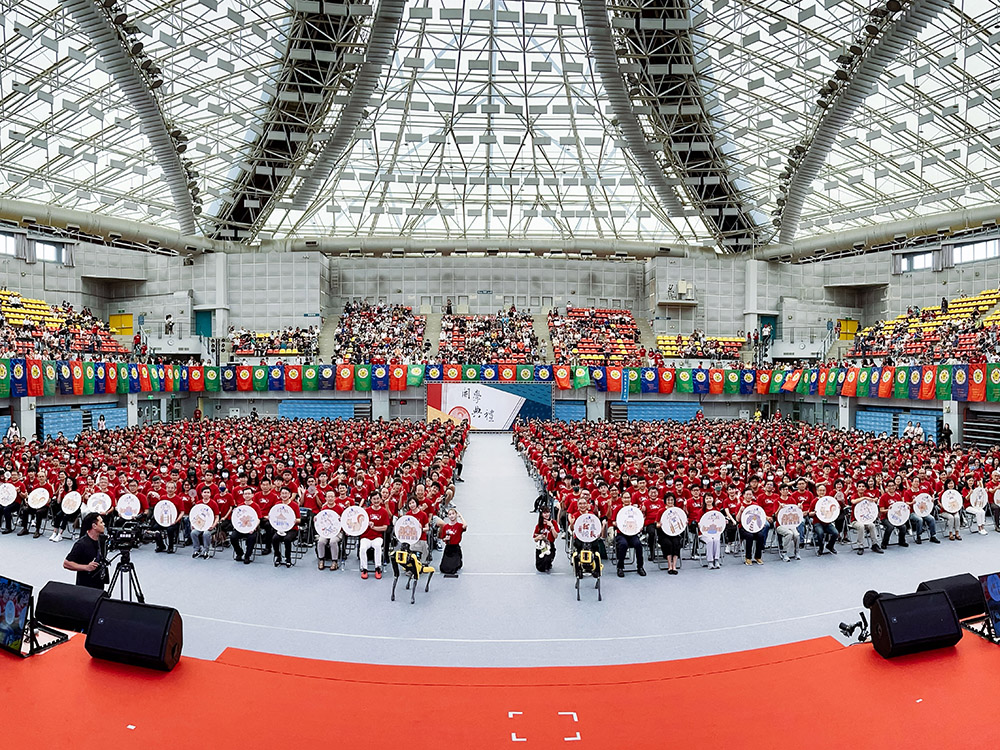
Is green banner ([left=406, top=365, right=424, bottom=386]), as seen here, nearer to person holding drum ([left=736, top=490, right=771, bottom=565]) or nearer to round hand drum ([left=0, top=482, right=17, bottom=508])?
round hand drum ([left=0, top=482, right=17, bottom=508])

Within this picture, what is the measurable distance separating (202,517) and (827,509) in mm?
12067

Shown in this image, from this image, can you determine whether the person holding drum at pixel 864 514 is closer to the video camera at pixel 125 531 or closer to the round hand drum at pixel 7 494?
the video camera at pixel 125 531

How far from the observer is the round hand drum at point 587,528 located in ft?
36.9

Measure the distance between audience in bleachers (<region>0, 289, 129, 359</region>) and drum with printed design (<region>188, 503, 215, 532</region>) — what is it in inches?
1183

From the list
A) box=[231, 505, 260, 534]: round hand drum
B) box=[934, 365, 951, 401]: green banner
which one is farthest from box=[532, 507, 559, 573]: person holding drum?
box=[934, 365, 951, 401]: green banner

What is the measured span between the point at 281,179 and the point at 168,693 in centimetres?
4336

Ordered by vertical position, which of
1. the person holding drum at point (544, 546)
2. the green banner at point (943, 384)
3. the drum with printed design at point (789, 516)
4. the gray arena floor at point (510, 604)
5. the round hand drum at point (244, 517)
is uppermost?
the green banner at point (943, 384)

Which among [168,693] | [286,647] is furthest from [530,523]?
[168,693]

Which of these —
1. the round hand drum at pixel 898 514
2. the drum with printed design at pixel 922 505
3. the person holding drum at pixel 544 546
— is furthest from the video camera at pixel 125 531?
the drum with printed design at pixel 922 505

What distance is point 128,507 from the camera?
13.4m

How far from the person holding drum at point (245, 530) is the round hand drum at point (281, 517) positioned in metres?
0.37

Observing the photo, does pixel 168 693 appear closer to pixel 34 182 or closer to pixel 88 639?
pixel 88 639

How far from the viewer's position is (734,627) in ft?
30.1

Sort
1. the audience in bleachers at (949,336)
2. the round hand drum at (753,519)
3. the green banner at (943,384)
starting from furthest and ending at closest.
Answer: the audience in bleachers at (949,336) → the green banner at (943,384) → the round hand drum at (753,519)
